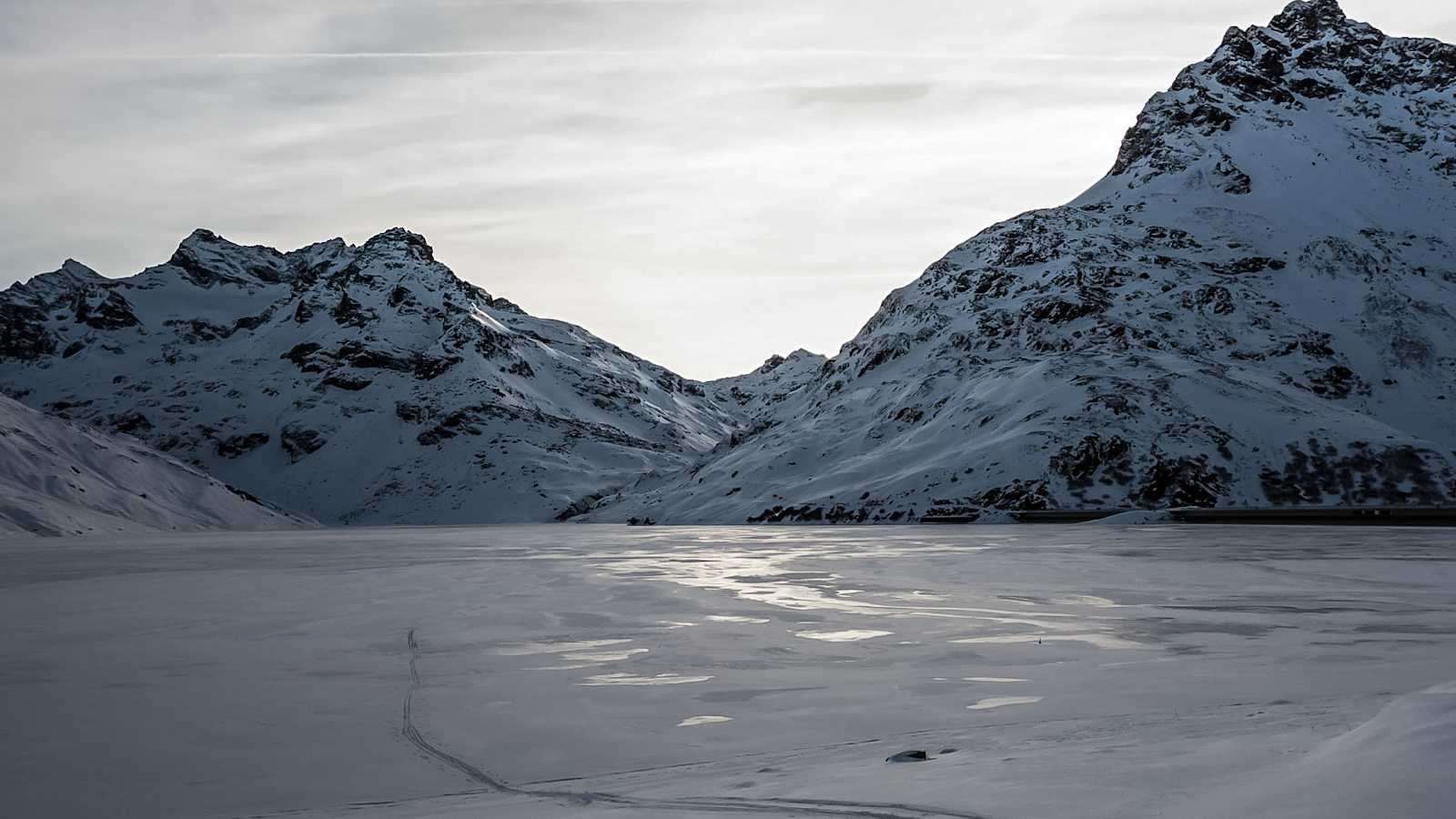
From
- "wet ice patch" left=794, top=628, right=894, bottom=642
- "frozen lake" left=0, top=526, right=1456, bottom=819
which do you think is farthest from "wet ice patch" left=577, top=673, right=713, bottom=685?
"wet ice patch" left=794, top=628, right=894, bottom=642

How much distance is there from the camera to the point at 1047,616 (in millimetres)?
18953

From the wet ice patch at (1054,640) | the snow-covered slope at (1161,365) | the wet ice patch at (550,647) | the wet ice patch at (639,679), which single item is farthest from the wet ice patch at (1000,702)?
the snow-covered slope at (1161,365)

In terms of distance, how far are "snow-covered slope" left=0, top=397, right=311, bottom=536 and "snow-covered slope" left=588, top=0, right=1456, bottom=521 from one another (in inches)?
1981

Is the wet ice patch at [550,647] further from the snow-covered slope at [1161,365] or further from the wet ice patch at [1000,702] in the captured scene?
the snow-covered slope at [1161,365]

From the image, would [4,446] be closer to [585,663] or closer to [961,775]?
[585,663]

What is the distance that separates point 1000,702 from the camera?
11.3 m

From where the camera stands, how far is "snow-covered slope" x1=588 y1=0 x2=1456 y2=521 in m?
112

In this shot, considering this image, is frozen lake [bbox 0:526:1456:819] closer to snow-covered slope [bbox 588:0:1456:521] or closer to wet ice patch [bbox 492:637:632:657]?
wet ice patch [bbox 492:637:632:657]

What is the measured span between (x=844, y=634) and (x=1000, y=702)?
18.9ft

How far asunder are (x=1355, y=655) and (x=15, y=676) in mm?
16106

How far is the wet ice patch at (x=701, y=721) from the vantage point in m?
10.6

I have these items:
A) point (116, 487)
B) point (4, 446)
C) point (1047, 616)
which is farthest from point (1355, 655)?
point (116, 487)

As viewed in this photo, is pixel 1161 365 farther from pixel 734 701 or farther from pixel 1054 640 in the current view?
pixel 734 701

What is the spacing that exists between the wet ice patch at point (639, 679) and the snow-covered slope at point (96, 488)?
75423 millimetres
